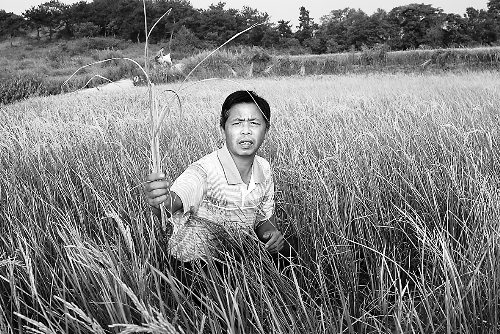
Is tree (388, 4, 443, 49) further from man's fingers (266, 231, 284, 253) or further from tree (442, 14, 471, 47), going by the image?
man's fingers (266, 231, 284, 253)

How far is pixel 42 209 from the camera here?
1.72m

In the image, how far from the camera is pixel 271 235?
1371 millimetres

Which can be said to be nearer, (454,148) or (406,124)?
(454,148)

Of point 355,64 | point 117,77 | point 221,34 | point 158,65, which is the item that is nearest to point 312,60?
point 355,64

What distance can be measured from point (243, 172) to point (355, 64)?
17053 mm

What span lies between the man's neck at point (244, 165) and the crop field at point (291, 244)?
0.23 metres

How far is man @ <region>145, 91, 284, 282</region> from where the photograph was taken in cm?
134

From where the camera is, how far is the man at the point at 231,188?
1.34 m

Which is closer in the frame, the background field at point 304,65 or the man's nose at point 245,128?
the man's nose at point 245,128

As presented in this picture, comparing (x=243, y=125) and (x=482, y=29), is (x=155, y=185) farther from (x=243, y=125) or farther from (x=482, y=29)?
(x=482, y=29)

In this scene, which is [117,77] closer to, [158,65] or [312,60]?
[158,65]

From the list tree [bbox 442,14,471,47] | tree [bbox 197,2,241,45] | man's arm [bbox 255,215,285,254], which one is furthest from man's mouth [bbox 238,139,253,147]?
tree [bbox 197,2,241,45]

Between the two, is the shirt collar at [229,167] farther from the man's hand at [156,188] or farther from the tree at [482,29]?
the tree at [482,29]

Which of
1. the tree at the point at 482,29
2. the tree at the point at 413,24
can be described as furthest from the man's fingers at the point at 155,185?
the tree at the point at 482,29
